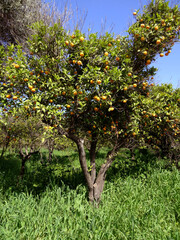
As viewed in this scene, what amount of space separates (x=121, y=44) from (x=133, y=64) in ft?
1.95

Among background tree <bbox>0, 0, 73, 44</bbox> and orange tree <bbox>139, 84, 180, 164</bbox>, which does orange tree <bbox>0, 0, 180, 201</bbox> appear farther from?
background tree <bbox>0, 0, 73, 44</bbox>

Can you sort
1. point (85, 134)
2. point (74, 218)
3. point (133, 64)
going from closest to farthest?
point (74, 218), point (133, 64), point (85, 134)

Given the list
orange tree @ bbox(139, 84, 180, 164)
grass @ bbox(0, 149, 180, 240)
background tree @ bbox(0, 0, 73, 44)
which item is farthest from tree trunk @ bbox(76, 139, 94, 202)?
background tree @ bbox(0, 0, 73, 44)

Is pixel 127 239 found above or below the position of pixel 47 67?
below

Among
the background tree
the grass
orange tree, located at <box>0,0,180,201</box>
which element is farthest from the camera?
the background tree

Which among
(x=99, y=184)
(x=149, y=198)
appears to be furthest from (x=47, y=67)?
(x=149, y=198)

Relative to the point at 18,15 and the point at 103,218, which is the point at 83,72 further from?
the point at 18,15

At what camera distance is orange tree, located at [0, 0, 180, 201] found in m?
3.37

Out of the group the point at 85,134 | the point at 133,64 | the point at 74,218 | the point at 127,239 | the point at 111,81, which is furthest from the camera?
the point at 85,134

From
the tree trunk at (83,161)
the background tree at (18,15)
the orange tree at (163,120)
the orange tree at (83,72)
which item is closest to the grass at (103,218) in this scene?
the tree trunk at (83,161)

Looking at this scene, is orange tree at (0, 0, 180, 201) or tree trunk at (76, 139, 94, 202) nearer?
orange tree at (0, 0, 180, 201)

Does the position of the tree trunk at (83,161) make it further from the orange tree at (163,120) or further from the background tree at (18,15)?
the background tree at (18,15)

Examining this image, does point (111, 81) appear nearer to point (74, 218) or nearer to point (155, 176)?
point (74, 218)

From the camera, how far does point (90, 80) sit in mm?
3451
